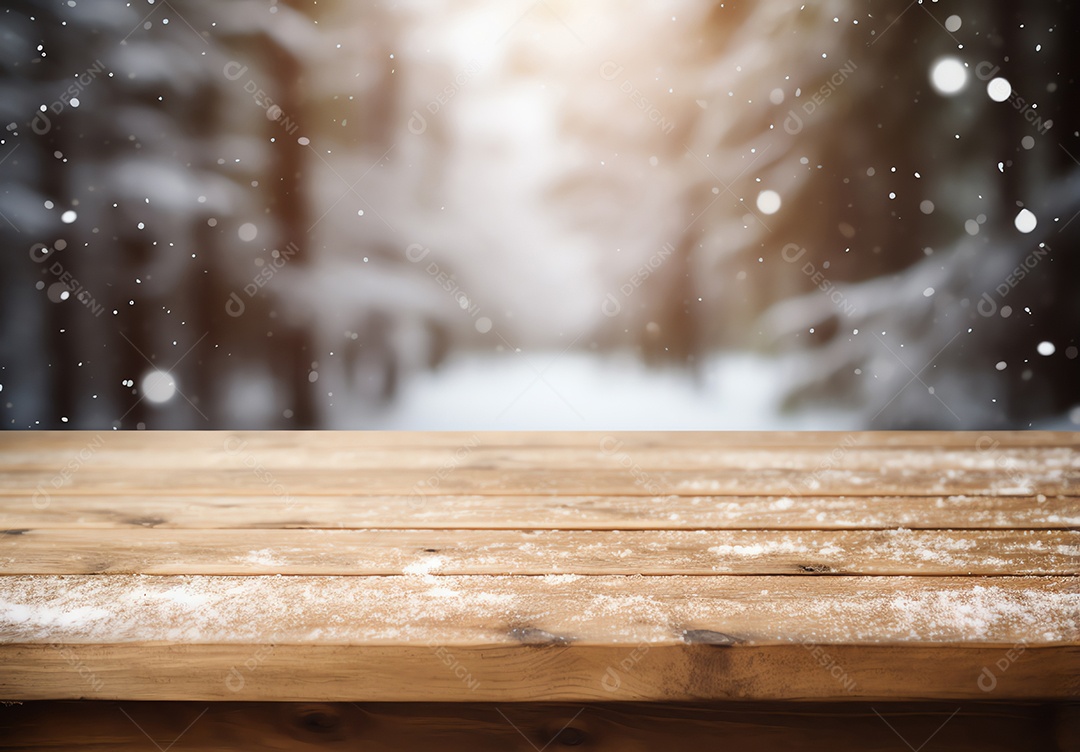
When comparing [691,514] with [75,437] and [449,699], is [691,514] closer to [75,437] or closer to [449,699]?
[449,699]

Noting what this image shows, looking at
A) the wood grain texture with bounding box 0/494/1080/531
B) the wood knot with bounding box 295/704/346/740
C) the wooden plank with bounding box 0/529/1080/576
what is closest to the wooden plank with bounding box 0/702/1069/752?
the wood knot with bounding box 295/704/346/740

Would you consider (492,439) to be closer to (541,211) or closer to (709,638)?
(541,211)

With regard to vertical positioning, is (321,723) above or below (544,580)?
below

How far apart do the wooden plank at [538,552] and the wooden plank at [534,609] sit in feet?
0.08

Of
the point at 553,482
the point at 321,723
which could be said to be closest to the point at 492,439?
the point at 553,482

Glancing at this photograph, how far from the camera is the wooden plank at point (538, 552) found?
755mm

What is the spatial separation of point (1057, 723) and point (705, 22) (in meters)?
1.41

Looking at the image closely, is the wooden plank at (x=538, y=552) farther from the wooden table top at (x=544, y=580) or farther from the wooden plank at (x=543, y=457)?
the wooden plank at (x=543, y=457)

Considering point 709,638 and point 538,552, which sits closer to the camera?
point 709,638

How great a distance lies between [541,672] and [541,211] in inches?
45.5

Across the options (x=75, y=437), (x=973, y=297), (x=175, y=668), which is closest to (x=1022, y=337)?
(x=973, y=297)

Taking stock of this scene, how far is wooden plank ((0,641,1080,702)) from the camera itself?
0.60m

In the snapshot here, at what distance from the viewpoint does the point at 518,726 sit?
66 centimetres

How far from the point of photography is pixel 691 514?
3.06 ft
